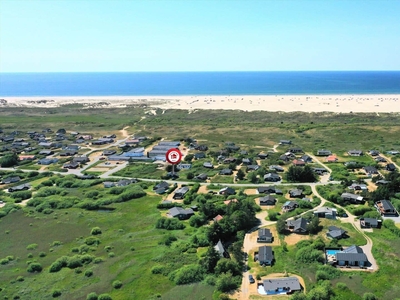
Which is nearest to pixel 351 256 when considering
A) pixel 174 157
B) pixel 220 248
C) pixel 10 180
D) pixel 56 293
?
pixel 220 248

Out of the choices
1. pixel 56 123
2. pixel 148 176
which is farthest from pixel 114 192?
pixel 56 123

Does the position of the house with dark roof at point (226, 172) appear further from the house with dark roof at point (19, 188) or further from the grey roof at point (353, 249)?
the house with dark roof at point (19, 188)

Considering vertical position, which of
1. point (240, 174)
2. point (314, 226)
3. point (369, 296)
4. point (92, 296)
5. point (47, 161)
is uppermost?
point (240, 174)

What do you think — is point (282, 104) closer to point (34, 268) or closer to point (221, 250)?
point (221, 250)

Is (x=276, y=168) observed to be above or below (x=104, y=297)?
above

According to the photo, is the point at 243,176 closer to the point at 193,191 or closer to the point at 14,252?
the point at 193,191

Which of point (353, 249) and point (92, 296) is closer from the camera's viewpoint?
point (92, 296)

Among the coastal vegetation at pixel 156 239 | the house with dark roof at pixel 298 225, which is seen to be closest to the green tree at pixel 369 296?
the coastal vegetation at pixel 156 239
